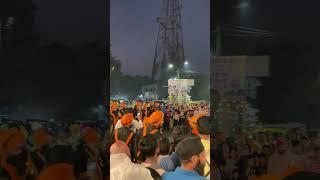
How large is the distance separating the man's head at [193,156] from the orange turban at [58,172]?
0.78 metres

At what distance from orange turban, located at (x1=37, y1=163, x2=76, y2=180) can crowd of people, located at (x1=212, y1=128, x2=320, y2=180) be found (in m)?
0.69

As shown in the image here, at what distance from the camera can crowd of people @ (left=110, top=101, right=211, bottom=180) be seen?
7.50 ft

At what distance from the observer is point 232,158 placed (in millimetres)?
1772

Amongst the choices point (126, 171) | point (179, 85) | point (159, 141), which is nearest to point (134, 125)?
point (179, 85)

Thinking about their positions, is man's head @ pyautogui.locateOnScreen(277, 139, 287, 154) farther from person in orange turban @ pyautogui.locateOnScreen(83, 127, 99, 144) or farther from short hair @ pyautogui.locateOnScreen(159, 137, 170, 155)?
short hair @ pyautogui.locateOnScreen(159, 137, 170, 155)

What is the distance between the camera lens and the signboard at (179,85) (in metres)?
4.33

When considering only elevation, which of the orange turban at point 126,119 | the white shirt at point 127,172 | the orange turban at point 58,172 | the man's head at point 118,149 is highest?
the orange turban at point 126,119

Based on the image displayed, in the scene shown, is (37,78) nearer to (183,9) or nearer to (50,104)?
(50,104)

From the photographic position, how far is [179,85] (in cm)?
434

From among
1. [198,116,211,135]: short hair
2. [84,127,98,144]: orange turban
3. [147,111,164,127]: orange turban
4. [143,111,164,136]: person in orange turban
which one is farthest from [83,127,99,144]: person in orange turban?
[147,111,164,127]: orange turban

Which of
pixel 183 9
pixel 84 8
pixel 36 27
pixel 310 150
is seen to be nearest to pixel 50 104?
pixel 36 27

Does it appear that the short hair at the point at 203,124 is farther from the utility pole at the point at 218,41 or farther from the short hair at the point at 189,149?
the utility pole at the point at 218,41

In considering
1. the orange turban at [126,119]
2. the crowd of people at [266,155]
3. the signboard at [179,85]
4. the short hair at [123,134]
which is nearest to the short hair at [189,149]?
the crowd of people at [266,155]

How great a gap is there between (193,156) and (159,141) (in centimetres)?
100
